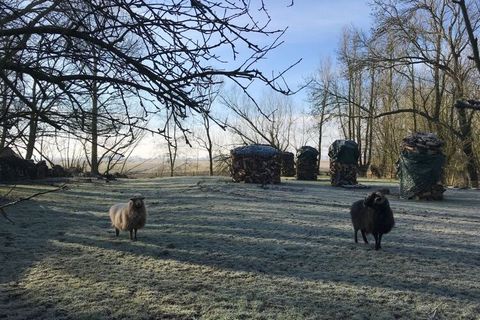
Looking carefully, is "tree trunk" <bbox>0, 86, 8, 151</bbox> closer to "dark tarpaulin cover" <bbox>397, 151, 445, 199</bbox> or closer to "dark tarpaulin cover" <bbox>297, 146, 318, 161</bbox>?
"dark tarpaulin cover" <bbox>397, 151, 445, 199</bbox>

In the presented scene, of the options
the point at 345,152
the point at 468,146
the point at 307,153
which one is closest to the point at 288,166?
the point at 307,153

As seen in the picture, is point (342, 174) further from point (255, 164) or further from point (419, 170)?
point (419, 170)

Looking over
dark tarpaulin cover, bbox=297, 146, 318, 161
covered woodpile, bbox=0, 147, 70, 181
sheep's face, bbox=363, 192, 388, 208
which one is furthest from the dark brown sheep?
dark tarpaulin cover, bbox=297, 146, 318, 161

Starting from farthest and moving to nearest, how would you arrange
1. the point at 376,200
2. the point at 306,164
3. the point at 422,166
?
1. the point at 306,164
2. the point at 422,166
3. the point at 376,200

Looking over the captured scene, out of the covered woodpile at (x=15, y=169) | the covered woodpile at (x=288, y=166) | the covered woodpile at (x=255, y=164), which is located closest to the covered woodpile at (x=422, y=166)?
the covered woodpile at (x=255, y=164)

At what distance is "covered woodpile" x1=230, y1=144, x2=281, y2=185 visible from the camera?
65.4ft

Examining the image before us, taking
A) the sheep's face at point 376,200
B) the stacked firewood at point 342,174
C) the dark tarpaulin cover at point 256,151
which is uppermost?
the dark tarpaulin cover at point 256,151

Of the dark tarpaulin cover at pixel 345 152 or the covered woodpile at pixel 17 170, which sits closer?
the covered woodpile at pixel 17 170

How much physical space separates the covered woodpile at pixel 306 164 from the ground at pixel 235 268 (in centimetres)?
1544

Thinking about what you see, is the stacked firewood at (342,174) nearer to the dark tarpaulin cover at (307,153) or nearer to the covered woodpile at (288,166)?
the dark tarpaulin cover at (307,153)

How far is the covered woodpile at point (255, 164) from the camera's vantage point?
19.9 meters

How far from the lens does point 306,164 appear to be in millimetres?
26656

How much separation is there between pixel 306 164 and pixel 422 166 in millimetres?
11190

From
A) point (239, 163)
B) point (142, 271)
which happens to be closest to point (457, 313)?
point (142, 271)
